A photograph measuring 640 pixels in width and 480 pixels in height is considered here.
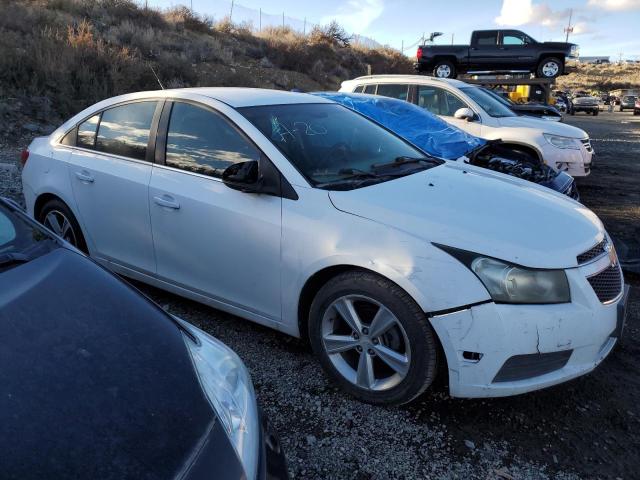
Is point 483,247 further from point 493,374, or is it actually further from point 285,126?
point 285,126

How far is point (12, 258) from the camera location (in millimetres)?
1927

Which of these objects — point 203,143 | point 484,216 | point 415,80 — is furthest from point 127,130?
point 415,80

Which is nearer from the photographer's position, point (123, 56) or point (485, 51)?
point (123, 56)

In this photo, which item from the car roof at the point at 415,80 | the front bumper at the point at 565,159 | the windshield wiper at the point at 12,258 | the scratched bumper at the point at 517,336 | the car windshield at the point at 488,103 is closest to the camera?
the windshield wiper at the point at 12,258

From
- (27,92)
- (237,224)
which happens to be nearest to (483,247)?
(237,224)

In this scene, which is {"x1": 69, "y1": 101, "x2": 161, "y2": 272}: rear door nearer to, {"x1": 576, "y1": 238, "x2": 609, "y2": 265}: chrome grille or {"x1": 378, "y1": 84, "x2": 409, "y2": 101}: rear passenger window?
{"x1": 576, "y1": 238, "x2": 609, "y2": 265}: chrome grille

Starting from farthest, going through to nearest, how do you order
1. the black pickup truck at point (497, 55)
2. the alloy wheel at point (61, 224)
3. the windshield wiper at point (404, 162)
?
the black pickup truck at point (497, 55) < the alloy wheel at point (61, 224) < the windshield wiper at point (404, 162)

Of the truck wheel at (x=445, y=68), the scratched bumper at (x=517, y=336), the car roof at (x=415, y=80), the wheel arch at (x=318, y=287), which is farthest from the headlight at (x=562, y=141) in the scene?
the truck wheel at (x=445, y=68)

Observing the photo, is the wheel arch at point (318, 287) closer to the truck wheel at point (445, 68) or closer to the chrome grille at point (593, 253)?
the chrome grille at point (593, 253)

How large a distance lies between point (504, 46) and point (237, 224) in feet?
53.5

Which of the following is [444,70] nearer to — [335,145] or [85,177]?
[335,145]

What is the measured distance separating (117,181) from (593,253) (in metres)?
3.01

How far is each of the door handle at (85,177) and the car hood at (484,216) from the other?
6.53 feet

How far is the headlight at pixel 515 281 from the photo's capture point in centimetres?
238
